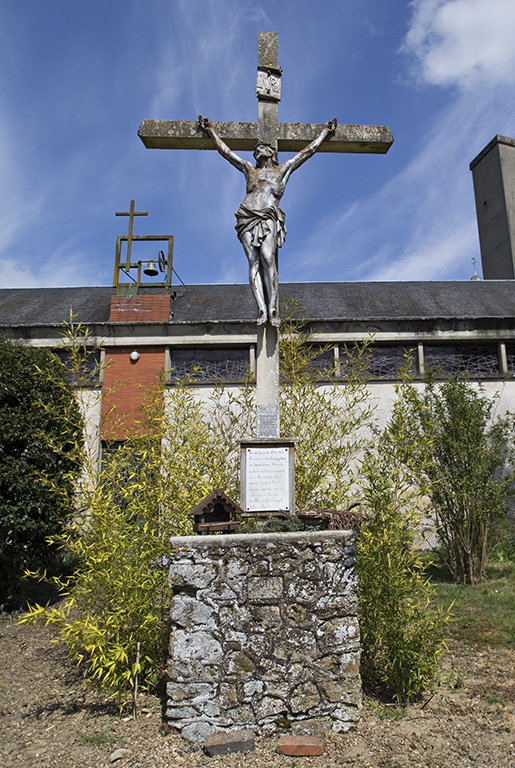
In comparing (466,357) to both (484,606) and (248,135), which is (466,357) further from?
(248,135)

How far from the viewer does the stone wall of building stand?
11.2ft

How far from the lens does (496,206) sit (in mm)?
13633

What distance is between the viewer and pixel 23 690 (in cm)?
434

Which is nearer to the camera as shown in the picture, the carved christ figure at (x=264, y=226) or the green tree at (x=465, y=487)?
the carved christ figure at (x=264, y=226)

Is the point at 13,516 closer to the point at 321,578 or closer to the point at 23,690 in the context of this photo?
the point at 23,690

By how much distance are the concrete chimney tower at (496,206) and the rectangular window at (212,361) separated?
25.1ft

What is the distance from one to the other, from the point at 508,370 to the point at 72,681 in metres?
8.97

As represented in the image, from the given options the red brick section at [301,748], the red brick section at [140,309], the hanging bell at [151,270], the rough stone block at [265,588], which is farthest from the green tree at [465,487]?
the hanging bell at [151,270]

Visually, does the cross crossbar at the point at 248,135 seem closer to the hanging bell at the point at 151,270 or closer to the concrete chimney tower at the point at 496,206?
the hanging bell at the point at 151,270

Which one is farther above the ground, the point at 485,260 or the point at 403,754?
the point at 485,260

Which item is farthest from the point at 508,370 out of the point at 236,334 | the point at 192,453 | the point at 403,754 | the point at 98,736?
the point at 98,736

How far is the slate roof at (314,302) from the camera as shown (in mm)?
10633

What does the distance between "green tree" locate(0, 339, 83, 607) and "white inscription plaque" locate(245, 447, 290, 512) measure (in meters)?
2.96

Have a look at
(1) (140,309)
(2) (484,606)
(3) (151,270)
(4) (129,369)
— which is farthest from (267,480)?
(3) (151,270)
